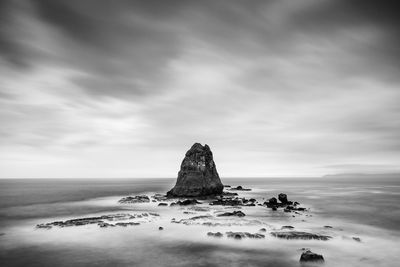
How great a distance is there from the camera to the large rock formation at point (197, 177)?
273ft

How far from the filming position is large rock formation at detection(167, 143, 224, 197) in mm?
83125

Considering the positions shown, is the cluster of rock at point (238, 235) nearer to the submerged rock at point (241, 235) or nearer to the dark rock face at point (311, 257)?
the submerged rock at point (241, 235)

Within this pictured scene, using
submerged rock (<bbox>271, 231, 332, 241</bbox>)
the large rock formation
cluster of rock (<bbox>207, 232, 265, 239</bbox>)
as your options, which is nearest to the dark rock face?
submerged rock (<bbox>271, 231, 332, 241</bbox>)

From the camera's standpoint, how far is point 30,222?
4862cm

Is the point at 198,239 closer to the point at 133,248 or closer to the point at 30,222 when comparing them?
the point at 133,248

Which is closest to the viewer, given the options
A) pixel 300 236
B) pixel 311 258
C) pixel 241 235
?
pixel 311 258

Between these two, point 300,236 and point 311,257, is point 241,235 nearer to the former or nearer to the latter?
point 300,236

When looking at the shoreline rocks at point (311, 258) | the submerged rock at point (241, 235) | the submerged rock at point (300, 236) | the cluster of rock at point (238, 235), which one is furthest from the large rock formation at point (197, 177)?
the shoreline rocks at point (311, 258)

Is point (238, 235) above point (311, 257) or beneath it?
above

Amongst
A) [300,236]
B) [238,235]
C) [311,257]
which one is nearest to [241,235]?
[238,235]

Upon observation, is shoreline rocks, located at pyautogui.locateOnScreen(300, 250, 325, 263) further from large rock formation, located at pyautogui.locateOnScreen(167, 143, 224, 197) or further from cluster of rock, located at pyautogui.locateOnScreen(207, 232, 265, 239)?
large rock formation, located at pyautogui.locateOnScreen(167, 143, 224, 197)

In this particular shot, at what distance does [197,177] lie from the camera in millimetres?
83875

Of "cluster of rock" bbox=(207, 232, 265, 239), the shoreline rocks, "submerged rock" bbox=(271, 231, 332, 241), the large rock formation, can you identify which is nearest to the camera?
the shoreline rocks

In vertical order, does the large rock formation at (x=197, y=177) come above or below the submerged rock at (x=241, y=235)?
above
